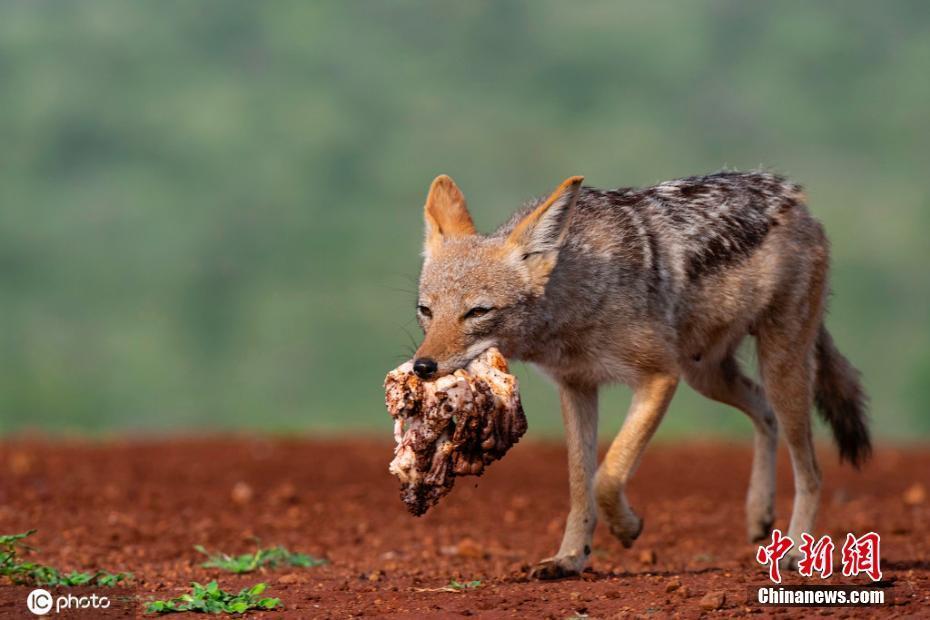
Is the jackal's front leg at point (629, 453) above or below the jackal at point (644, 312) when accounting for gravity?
below

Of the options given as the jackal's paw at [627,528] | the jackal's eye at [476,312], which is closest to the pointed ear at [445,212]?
the jackal's eye at [476,312]

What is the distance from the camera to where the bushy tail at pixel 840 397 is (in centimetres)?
837

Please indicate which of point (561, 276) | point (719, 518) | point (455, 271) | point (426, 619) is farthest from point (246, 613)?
point (719, 518)

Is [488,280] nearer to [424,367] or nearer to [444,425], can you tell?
[424,367]

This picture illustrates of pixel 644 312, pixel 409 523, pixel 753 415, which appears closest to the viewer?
pixel 644 312

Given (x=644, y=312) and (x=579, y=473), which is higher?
(x=644, y=312)

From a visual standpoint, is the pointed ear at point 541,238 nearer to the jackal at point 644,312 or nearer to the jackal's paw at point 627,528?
the jackal at point 644,312

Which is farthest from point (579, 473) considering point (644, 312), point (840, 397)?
point (840, 397)

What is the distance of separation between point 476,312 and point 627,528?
Result: 4.41 ft

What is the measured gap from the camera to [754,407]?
8250mm

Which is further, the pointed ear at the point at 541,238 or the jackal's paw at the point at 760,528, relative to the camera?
the jackal's paw at the point at 760,528

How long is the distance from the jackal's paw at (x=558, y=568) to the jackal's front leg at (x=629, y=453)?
0.29 meters

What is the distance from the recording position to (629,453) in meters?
6.52

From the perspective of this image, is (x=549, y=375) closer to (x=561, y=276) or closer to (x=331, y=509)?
(x=561, y=276)
